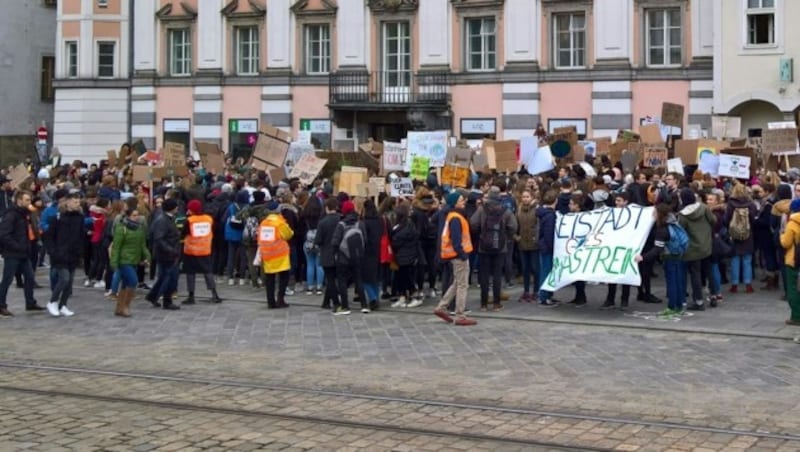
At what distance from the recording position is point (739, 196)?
63.4ft

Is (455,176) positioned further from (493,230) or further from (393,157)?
(493,230)

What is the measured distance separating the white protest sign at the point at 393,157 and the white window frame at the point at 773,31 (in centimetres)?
1405

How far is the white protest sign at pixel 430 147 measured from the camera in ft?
79.8

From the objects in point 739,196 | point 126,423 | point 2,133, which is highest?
point 2,133

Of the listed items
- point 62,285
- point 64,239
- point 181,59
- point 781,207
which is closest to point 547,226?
point 781,207

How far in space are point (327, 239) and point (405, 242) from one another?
1305 millimetres

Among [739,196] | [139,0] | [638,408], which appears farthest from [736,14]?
[638,408]

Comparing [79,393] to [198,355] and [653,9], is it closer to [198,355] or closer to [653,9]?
[198,355]

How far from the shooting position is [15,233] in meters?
17.8

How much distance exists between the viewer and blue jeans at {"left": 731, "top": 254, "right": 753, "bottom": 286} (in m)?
19.2

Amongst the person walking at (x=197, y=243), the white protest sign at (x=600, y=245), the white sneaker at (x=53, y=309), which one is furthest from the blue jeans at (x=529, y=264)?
the white sneaker at (x=53, y=309)

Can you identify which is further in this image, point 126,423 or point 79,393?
point 79,393

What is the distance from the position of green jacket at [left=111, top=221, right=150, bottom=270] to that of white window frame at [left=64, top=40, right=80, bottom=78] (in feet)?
91.6

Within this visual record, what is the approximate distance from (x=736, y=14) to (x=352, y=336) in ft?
73.6
